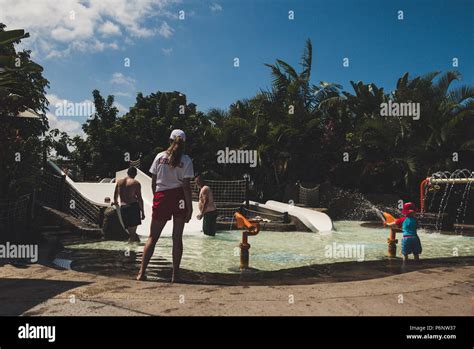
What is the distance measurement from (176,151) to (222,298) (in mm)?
1861

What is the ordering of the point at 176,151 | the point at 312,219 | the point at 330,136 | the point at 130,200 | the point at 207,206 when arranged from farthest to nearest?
the point at 330,136
the point at 312,219
the point at 207,206
the point at 130,200
the point at 176,151

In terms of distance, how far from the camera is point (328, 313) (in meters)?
3.59


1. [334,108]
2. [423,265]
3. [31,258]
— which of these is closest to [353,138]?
[334,108]

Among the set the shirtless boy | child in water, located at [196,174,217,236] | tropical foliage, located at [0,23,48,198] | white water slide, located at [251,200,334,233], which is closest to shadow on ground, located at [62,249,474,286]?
the shirtless boy

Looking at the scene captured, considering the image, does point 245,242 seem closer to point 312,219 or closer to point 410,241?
point 410,241

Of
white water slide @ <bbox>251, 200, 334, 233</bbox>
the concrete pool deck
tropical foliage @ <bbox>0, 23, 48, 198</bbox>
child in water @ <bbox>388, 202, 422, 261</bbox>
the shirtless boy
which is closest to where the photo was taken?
the concrete pool deck

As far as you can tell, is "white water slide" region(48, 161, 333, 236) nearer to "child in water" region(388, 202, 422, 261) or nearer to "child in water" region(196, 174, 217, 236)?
→ "child in water" region(196, 174, 217, 236)

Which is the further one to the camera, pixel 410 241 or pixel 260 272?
pixel 410 241

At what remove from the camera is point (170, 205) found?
4961 millimetres

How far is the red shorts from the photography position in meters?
4.95

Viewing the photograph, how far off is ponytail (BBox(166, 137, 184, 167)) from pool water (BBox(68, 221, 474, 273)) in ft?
7.41

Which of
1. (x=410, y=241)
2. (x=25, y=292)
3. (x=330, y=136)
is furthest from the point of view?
(x=330, y=136)

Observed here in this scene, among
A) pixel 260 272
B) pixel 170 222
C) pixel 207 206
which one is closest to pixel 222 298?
pixel 260 272
